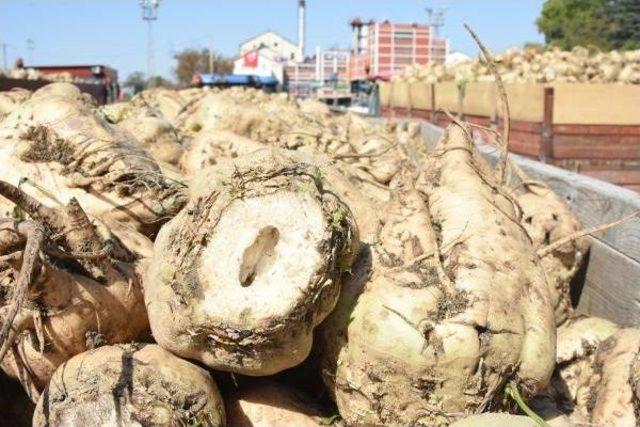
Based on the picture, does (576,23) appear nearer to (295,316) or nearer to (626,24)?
(626,24)

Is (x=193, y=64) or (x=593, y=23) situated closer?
(x=593, y=23)

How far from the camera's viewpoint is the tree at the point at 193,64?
60500 millimetres

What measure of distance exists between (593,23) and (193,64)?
33.4 m

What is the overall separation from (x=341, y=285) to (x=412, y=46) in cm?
3113

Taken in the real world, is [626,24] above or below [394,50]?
above

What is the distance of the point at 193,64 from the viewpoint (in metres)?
61.6

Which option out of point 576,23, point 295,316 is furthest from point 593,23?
point 295,316

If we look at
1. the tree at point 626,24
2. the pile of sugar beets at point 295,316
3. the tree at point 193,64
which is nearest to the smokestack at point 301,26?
the tree at point 193,64

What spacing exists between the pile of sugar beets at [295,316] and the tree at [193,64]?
5860cm

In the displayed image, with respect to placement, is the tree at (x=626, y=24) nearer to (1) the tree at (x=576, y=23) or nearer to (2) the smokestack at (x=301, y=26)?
(1) the tree at (x=576, y=23)

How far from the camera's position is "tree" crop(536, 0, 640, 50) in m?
39.2

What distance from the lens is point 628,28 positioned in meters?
39.9

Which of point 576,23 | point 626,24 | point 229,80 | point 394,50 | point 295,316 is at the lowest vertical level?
point 295,316

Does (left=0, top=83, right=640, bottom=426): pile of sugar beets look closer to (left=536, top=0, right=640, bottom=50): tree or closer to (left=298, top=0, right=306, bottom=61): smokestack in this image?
(left=536, top=0, right=640, bottom=50): tree
